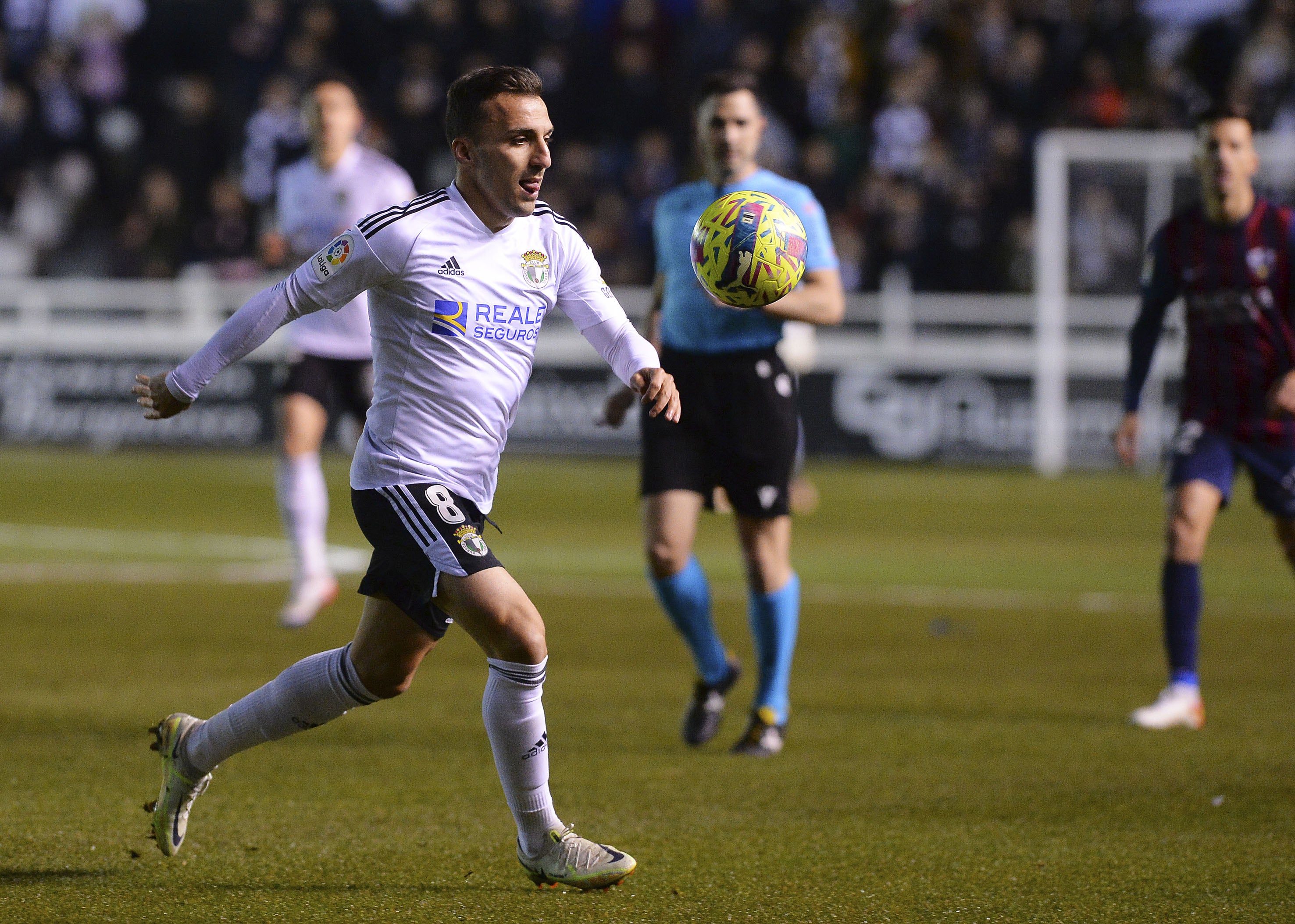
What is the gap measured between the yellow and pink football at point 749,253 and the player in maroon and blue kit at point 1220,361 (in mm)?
2378

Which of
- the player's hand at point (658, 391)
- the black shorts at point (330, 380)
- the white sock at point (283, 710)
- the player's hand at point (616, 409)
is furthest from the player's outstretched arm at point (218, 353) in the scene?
the black shorts at point (330, 380)

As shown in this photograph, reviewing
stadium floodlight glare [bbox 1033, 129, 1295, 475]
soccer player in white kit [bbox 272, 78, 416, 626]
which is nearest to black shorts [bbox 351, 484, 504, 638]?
soccer player in white kit [bbox 272, 78, 416, 626]

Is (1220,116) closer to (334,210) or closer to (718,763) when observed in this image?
(718,763)

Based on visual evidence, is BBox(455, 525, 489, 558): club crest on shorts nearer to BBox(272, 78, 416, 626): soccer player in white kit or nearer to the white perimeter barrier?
BBox(272, 78, 416, 626): soccer player in white kit

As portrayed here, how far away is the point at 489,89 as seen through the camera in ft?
14.5

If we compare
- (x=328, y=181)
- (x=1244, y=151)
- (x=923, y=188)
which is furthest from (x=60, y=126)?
(x=1244, y=151)

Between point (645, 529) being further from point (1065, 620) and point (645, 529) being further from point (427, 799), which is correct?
point (1065, 620)

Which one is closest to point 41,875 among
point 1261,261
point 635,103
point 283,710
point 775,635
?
point 283,710

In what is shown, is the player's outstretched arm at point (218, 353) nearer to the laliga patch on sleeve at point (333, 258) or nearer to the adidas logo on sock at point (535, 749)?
the laliga patch on sleeve at point (333, 258)

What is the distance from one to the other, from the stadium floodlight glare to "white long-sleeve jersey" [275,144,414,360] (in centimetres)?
1013

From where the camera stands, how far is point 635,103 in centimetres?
2033

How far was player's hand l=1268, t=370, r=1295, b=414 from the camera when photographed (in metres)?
6.55

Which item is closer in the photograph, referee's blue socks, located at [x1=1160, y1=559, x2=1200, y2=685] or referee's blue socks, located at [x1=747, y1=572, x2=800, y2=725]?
referee's blue socks, located at [x1=747, y1=572, x2=800, y2=725]

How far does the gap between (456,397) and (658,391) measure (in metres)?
0.50
